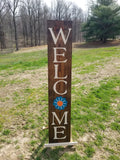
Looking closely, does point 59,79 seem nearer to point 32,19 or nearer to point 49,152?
point 49,152

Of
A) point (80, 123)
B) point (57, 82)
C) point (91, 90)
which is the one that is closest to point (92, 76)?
point (91, 90)

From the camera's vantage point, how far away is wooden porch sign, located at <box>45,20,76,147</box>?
1698mm

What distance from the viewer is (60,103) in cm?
195

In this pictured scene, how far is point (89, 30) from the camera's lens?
1823 centimetres

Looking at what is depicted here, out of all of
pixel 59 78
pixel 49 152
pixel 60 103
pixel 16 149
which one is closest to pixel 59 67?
pixel 59 78

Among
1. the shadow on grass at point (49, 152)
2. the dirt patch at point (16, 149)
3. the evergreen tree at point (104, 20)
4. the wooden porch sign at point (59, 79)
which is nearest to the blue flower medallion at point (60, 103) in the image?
the wooden porch sign at point (59, 79)

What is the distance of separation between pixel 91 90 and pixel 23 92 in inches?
89.0

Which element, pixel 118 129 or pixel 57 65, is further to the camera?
pixel 118 129

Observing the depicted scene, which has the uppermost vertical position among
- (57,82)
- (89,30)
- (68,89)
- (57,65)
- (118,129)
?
(89,30)

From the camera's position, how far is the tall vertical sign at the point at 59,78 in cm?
170

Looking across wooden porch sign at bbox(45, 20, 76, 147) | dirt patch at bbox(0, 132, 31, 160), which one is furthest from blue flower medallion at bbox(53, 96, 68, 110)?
dirt patch at bbox(0, 132, 31, 160)

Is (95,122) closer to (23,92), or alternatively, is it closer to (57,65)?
(57,65)

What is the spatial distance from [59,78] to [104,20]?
17.2 meters

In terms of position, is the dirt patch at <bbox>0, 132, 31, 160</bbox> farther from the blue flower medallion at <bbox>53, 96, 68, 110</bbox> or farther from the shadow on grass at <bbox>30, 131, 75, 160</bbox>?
the blue flower medallion at <bbox>53, 96, 68, 110</bbox>
